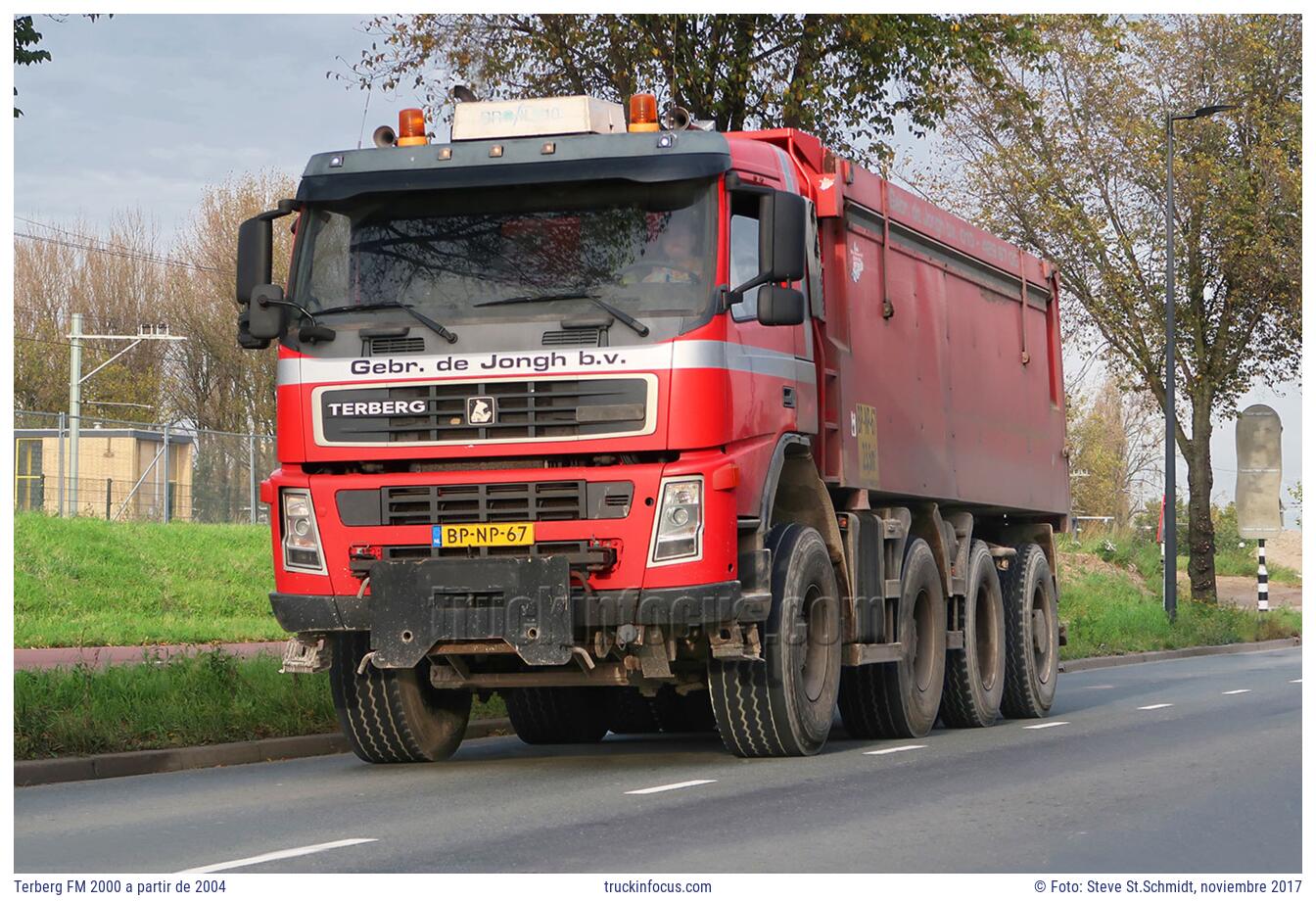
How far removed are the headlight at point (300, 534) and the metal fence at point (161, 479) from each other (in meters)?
26.5

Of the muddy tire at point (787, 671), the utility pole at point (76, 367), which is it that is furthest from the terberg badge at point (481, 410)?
the utility pole at point (76, 367)

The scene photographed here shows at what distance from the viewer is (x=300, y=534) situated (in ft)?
37.4

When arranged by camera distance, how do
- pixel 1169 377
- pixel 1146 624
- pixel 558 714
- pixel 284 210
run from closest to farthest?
pixel 284 210 < pixel 558 714 < pixel 1146 624 < pixel 1169 377

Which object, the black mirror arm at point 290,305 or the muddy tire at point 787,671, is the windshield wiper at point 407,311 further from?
the muddy tire at point 787,671

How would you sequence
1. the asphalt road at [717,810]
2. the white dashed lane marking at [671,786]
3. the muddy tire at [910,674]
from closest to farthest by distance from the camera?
1. the asphalt road at [717,810]
2. the white dashed lane marking at [671,786]
3. the muddy tire at [910,674]

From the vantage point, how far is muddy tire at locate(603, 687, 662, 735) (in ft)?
47.9

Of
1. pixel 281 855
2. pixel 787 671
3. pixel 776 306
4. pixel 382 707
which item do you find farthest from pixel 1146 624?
pixel 281 855

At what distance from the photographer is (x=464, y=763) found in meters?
12.5

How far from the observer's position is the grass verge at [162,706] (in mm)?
12273

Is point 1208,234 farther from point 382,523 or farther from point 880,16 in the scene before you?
point 382,523

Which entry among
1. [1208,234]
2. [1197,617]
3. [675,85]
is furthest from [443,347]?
[1208,234]

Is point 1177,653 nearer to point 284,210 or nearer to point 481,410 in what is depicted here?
point 481,410

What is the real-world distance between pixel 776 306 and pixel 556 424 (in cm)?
140

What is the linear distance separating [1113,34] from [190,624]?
13.9 metres
